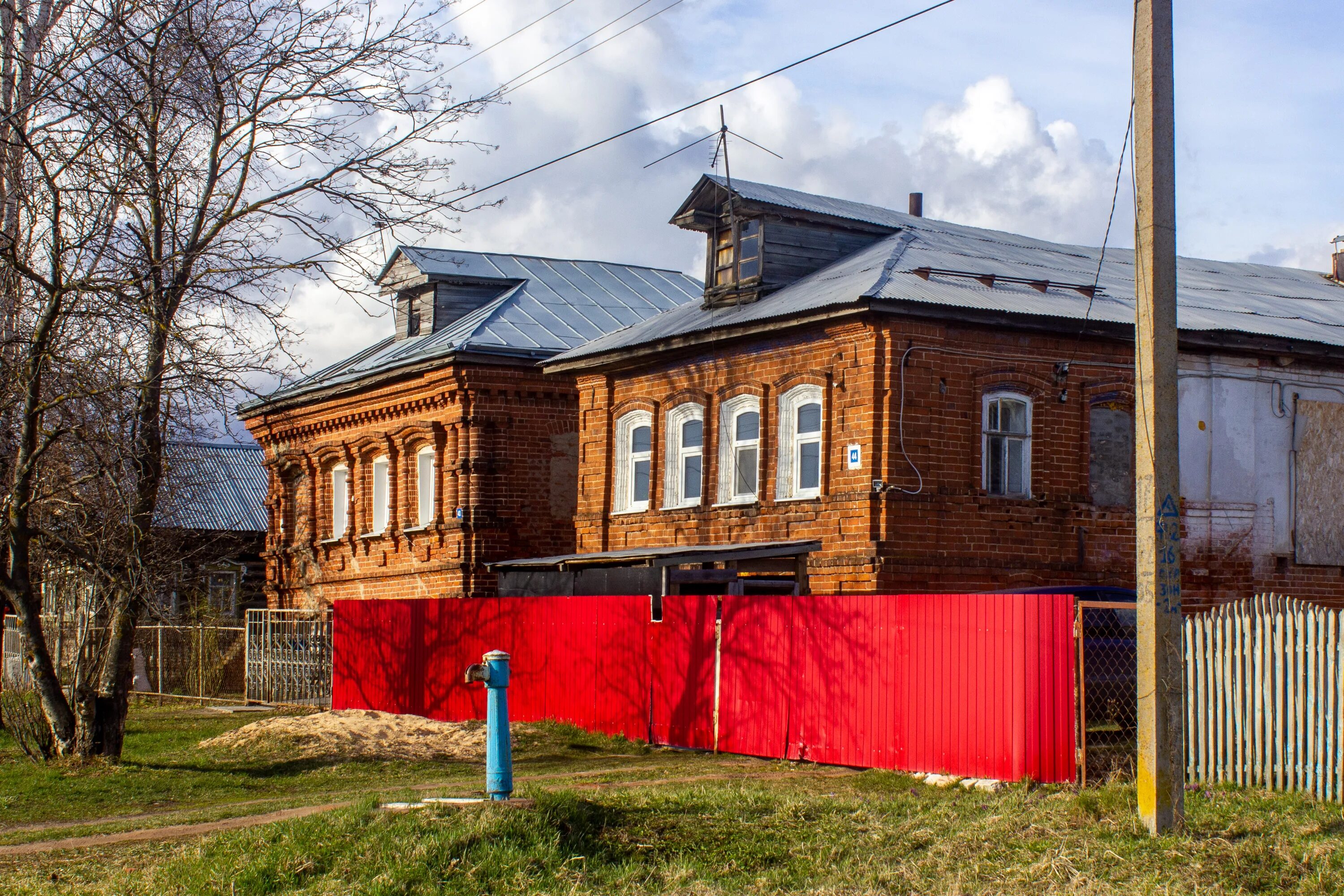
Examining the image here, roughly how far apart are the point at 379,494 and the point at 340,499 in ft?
6.62

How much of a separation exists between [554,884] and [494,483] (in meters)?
17.5

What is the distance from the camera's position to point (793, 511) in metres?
19.3

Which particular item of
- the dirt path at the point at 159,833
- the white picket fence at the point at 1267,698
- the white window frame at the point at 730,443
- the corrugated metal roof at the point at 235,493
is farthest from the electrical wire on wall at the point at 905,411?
the corrugated metal roof at the point at 235,493

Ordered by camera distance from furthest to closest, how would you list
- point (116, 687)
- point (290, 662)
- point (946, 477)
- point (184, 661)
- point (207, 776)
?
point (184, 661) < point (290, 662) < point (946, 477) < point (116, 687) < point (207, 776)

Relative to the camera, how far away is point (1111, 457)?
1958cm

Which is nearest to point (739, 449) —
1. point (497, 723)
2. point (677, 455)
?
point (677, 455)

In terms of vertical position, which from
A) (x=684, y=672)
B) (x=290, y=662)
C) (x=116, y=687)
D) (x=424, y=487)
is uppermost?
(x=424, y=487)

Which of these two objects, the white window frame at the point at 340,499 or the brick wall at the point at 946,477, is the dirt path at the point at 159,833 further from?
the white window frame at the point at 340,499

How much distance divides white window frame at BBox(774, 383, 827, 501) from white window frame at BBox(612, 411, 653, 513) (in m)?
3.41

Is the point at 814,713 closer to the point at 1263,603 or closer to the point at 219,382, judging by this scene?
the point at 1263,603

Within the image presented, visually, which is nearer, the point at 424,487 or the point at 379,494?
the point at 424,487

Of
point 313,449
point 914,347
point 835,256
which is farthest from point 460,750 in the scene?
point 313,449

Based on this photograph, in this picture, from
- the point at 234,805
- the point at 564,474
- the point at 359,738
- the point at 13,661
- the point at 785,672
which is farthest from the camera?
the point at 13,661

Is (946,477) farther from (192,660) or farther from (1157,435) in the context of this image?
(192,660)
